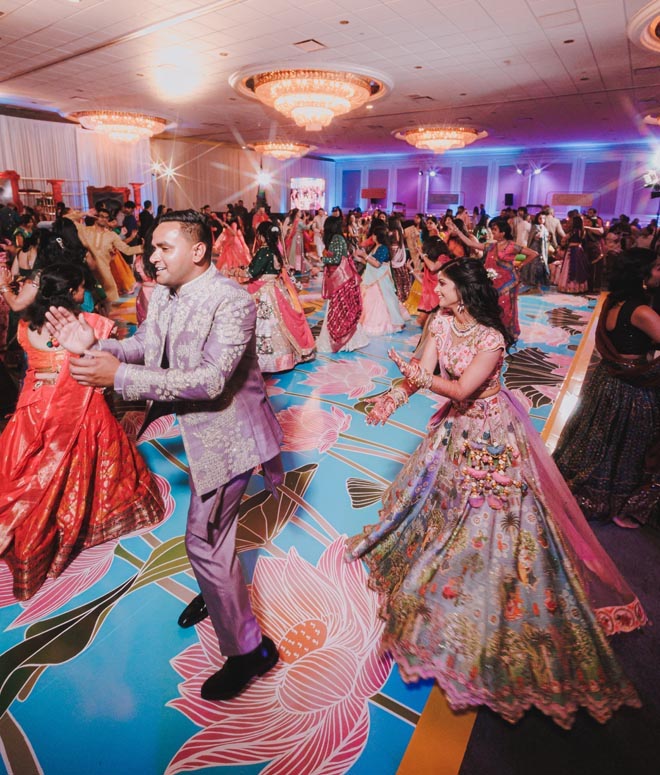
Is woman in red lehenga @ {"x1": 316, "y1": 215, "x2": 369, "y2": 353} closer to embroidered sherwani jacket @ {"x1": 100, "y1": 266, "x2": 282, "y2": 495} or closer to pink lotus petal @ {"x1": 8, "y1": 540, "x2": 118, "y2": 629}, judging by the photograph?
pink lotus petal @ {"x1": 8, "y1": 540, "x2": 118, "y2": 629}

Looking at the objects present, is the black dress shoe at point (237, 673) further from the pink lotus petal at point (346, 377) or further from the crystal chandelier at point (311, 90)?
the crystal chandelier at point (311, 90)

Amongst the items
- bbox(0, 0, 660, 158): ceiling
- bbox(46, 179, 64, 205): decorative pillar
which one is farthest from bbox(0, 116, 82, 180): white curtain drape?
bbox(0, 0, 660, 158): ceiling

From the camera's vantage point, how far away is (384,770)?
4.85 ft

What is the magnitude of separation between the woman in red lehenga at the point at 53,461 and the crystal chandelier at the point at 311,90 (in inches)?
221

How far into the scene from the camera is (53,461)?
2305mm

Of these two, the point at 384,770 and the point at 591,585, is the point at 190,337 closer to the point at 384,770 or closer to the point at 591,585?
the point at 384,770

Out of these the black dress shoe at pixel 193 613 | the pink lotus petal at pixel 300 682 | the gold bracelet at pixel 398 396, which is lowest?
the pink lotus petal at pixel 300 682

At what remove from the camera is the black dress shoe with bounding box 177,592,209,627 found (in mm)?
1972

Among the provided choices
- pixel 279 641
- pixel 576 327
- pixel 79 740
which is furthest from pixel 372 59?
pixel 79 740

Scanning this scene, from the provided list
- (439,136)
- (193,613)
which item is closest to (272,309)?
(193,613)

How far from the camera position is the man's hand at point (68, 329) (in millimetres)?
1353

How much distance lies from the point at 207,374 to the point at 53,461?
4.24 ft

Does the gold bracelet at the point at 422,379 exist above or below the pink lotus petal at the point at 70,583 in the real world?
above

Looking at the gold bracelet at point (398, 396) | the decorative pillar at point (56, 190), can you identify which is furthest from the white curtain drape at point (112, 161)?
the gold bracelet at point (398, 396)
